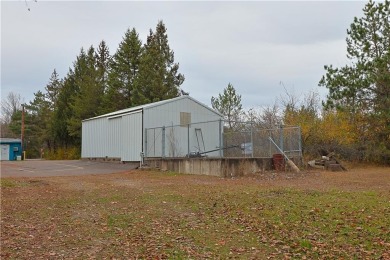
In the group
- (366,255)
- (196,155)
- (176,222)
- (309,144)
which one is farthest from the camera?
(309,144)

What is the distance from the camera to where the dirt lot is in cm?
536

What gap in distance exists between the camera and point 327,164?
20.0 metres

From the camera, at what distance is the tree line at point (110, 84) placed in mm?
35188

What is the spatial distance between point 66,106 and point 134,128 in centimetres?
2389

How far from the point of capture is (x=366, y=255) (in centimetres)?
503

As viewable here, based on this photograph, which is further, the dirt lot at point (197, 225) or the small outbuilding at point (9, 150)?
the small outbuilding at point (9, 150)

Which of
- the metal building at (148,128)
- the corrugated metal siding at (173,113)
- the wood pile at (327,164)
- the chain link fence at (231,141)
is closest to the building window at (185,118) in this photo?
the metal building at (148,128)

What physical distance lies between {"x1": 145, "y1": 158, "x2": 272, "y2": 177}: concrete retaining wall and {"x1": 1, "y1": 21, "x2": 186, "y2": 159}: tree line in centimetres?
1676

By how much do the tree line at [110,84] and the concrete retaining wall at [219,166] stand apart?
16758 millimetres

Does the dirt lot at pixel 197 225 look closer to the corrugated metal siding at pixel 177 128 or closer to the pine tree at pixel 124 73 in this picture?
the corrugated metal siding at pixel 177 128

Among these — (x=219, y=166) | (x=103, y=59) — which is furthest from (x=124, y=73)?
(x=219, y=166)

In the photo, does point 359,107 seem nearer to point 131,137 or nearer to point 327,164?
point 327,164

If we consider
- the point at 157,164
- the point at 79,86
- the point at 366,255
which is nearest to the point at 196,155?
the point at 157,164

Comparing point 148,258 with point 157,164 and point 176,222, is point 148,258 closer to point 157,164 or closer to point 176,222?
point 176,222
